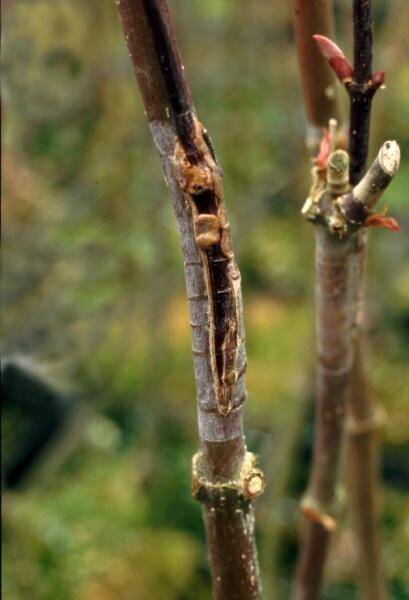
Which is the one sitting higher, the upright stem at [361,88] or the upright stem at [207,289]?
the upright stem at [361,88]

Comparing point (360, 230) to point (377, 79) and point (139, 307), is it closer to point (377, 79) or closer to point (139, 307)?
point (377, 79)

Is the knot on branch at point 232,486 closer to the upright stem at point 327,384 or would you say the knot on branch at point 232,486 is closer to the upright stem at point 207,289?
the upright stem at point 207,289

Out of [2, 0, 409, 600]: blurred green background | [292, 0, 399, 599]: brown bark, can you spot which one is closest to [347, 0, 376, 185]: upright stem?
[292, 0, 399, 599]: brown bark

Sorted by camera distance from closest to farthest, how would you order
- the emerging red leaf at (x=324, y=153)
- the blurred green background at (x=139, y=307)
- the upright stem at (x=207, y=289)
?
the upright stem at (x=207, y=289)
the emerging red leaf at (x=324, y=153)
the blurred green background at (x=139, y=307)

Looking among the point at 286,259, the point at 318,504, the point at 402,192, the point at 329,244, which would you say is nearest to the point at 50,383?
the point at 318,504

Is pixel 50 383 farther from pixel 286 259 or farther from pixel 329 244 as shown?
pixel 286 259

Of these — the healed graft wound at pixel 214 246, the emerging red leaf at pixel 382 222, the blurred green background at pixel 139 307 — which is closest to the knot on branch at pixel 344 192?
the emerging red leaf at pixel 382 222

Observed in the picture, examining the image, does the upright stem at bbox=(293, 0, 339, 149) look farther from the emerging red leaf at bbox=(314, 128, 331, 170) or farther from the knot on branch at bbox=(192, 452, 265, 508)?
the knot on branch at bbox=(192, 452, 265, 508)
